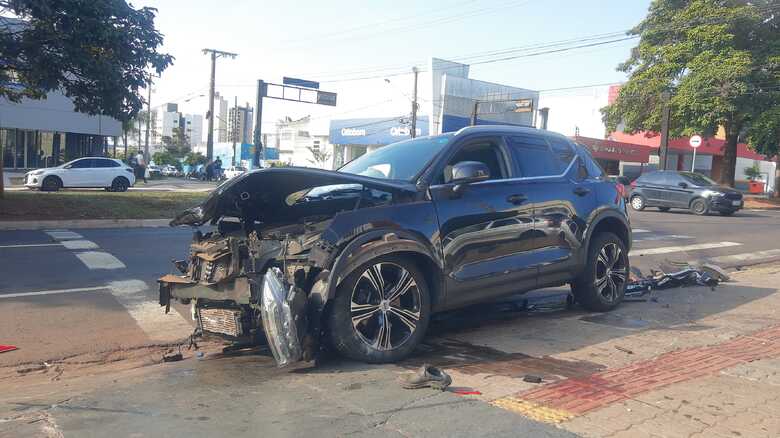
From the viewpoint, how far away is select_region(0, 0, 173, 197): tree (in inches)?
544

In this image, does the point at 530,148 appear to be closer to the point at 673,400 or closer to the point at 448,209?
the point at 448,209

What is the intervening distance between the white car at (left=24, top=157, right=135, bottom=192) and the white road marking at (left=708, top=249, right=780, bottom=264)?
22.9 meters

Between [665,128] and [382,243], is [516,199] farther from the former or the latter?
[665,128]

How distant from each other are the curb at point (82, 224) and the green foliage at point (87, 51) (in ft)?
9.20

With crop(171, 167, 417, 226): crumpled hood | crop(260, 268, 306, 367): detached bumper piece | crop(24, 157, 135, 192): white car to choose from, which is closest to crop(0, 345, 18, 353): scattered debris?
crop(171, 167, 417, 226): crumpled hood

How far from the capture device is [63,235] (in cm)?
1270

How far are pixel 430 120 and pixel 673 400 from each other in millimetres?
43431

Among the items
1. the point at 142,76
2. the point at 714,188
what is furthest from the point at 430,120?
the point at 142,76

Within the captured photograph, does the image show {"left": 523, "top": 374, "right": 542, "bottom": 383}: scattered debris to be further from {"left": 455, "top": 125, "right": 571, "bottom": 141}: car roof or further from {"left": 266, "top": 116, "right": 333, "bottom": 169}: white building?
{"left": 266, "top": 116, "right": 333, "bottom": 169}: white building

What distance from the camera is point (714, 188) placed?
2267 centimetres

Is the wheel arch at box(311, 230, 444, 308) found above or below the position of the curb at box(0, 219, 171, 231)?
above

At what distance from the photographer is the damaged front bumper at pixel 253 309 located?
4352 mm

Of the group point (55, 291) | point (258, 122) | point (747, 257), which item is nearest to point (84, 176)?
point (258, 122)

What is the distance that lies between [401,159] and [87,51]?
11296 millimetres
